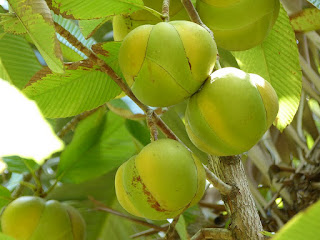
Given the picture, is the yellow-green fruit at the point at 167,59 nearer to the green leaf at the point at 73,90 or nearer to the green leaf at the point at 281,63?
the green leaf at the point at 73,90

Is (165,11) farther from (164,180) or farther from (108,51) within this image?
(164,180)

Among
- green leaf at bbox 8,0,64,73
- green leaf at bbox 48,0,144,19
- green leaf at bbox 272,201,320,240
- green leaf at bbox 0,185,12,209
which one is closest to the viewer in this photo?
green leaf at bbox 272,201,320,240

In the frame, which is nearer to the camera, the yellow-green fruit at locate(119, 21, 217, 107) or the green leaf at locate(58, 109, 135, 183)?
the yellow-green fruit at locate(119, 21, 217, 107)

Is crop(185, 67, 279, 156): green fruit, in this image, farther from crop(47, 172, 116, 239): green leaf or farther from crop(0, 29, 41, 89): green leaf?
crop(47, 172, 116, 239): green leaf

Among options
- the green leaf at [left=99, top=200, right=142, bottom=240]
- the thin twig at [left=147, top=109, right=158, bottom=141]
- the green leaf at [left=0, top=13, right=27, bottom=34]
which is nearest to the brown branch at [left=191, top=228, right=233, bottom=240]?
the thin twig at [left=147, top=109, right=158, bottom=141]

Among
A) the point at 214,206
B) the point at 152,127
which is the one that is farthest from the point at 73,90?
the point at 214,206

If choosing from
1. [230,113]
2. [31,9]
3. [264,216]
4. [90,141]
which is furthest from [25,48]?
[264,216]
